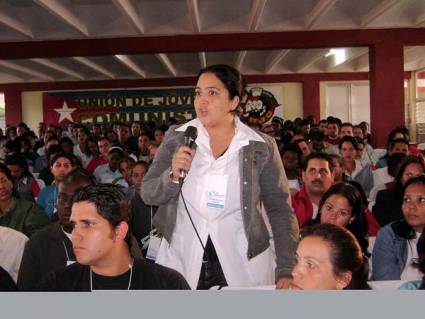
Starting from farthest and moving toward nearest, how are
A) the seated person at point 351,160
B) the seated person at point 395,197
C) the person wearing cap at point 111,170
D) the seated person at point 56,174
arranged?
1. the person wearing cap at point 111,170
2. the seated person at point 351,160
3. the seated person at point 56,174
4. the seated person at point 395,197

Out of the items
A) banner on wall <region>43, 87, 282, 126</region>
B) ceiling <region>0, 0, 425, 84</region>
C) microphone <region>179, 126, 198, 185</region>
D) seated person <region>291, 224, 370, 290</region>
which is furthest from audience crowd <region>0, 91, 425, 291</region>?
banner on wall <region>43, 87, 282, 126</region>

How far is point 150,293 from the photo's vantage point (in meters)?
0.49

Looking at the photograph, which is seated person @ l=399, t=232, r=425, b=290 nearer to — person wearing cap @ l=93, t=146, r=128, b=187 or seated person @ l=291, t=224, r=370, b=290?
seated person @ l=291, t=224, r=370, b=290

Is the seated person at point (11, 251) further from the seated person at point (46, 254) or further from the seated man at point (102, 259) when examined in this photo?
the seated man at point (102, 259)

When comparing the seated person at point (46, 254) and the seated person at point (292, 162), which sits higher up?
the seated person at point (292, 162)

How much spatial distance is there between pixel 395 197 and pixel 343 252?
7.19 feet

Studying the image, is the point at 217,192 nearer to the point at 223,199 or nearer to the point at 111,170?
the point at 223,199

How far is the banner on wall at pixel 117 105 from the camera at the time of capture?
15.7m

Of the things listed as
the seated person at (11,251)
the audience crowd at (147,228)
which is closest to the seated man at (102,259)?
the audience crowd at (147,228)

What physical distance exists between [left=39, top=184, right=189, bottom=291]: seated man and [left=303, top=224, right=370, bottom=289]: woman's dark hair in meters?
0.51

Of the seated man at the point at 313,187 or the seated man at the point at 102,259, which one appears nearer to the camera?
the seated man at the point at 102,259

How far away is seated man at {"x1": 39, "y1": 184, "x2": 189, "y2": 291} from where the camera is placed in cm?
177

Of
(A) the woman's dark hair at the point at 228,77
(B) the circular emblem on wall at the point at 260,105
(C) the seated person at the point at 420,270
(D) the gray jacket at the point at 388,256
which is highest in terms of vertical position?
(B) the circular emblem on wall at the point at 260,105

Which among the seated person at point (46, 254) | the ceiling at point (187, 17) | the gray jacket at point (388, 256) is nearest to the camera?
the seated person at point (46, 254)
